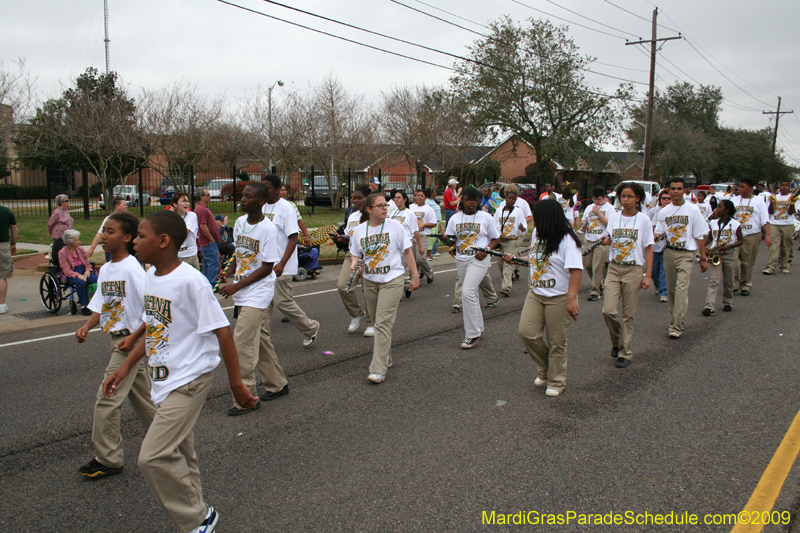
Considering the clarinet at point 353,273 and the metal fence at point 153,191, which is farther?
the metal fence at point 153,191

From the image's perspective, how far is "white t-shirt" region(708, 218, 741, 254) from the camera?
9.01 meters

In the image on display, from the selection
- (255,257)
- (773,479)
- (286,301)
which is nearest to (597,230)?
(286,301)

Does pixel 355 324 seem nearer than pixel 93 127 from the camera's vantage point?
Yes

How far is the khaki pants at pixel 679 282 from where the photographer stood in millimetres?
7305

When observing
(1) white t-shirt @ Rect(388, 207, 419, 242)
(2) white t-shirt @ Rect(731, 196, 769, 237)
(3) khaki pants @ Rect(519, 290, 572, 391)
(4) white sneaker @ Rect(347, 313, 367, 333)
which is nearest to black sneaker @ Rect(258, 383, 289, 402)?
(3) khaki pants @ Rect(519, 290, 572, 391)

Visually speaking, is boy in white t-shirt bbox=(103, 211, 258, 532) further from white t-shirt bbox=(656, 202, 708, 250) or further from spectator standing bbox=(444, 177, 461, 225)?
spectator standing bbox=(444, 177, 461, 225)

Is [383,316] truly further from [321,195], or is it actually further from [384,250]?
[321,195]

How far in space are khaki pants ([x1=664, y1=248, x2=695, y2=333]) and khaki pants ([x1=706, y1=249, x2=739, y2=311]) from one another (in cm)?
156

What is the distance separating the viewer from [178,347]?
2.98m

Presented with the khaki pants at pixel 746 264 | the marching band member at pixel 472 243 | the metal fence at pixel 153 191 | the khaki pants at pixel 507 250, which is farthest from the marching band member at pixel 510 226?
the metal fence at pixel 153 191

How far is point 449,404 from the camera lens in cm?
503

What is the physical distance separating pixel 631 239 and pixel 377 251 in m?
2.89

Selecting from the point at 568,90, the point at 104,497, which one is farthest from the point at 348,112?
the point at 104,497

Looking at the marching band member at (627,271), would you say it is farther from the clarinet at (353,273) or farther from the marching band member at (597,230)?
the marching band member at (597,230)
